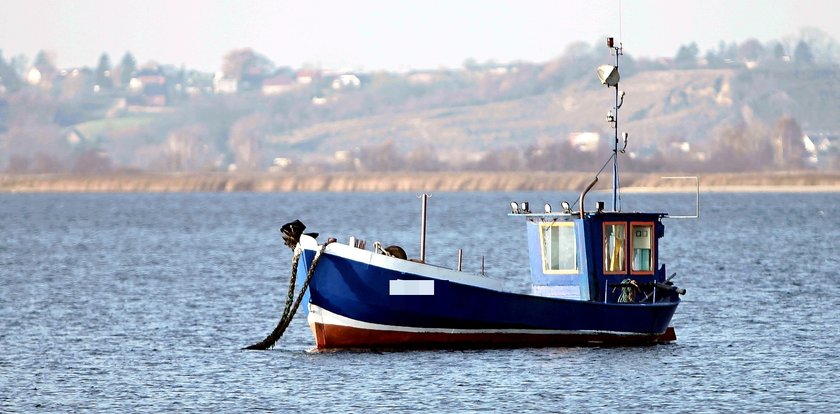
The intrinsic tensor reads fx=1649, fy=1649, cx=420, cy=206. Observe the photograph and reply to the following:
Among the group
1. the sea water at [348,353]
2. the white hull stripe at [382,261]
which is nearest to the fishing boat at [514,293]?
the white hull stripe at [382,261]

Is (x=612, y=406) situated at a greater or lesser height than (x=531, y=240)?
lesser

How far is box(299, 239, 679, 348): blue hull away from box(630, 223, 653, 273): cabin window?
3.44 feet

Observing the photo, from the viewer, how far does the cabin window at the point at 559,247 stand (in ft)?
127

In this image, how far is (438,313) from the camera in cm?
3678

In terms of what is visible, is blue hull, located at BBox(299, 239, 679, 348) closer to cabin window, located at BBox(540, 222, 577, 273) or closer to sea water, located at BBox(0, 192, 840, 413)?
sea water, located at BBox(0, 192, 840, 413)

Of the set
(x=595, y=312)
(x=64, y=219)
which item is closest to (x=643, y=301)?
(x=595, y=312)

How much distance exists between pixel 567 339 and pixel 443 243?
2445 inches

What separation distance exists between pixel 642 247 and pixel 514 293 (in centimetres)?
405

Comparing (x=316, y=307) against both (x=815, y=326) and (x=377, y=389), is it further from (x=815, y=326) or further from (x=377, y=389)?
(x=815, y=326)

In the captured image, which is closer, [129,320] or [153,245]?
[129,320]

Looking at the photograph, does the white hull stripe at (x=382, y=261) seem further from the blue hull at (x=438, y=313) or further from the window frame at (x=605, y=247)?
the window frame at (x=605, y=247)

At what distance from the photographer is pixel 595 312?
37.5 metres

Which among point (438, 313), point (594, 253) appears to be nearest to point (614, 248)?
point (594, 253)

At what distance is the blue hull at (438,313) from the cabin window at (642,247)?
105 cm
